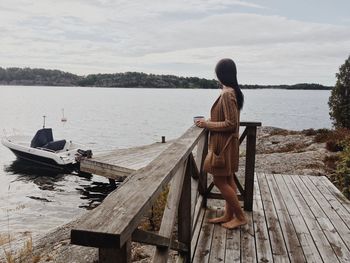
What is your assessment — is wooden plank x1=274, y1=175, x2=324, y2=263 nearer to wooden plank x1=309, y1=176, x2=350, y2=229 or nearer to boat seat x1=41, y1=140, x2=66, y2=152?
wooden plank x1=309, y1=176, x2=350, y2=229

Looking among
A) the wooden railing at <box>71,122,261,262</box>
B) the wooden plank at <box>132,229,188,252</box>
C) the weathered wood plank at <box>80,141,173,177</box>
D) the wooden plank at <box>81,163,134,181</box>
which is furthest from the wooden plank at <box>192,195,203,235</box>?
the wooden plank at <box>81,163,134,181</box>

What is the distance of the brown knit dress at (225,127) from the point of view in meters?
3.72

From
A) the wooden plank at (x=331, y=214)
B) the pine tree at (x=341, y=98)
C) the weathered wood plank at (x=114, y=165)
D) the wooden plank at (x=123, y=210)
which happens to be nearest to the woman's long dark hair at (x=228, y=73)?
the wooden plank at (x=123, y=210)

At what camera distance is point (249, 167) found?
5066mm

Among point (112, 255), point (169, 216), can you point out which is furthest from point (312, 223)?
point (112, 255)

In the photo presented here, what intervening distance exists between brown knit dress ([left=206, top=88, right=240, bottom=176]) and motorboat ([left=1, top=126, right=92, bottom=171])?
45.4ft

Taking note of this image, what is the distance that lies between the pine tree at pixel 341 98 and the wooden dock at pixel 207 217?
17858 mm

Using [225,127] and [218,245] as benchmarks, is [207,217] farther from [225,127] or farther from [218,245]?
[225,127]

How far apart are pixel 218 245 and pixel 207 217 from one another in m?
0.89

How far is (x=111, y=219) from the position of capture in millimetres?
1355

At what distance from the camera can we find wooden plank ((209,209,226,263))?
144 inches

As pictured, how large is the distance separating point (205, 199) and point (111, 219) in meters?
3.99

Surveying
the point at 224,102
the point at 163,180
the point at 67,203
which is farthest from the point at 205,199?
the point at 67,203

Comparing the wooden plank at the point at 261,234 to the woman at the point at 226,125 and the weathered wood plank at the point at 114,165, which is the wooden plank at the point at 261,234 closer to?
the woman at the point at 226,125
